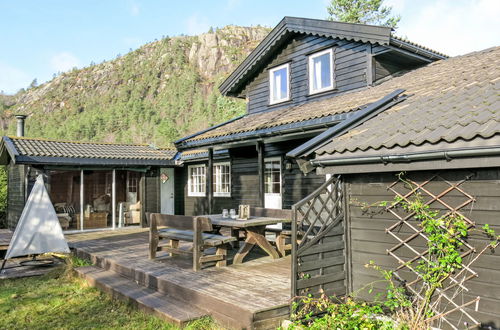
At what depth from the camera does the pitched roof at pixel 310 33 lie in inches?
314

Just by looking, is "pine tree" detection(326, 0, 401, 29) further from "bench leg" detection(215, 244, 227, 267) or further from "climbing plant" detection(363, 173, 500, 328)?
"climbing plant" detection(363, 173, 500, 328)

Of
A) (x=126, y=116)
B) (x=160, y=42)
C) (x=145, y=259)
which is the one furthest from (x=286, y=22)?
(x=160, y=42)

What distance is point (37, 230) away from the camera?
7.27m

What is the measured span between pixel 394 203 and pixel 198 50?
58231mm

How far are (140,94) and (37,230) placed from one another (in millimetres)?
48110

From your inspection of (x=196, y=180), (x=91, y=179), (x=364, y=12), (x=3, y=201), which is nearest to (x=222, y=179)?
(x=196, y=180)

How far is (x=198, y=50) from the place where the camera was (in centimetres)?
5869

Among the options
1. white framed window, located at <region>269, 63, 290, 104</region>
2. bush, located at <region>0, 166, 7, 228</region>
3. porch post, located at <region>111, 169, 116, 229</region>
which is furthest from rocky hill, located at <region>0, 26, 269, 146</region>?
white framed window, located at <region>269, 63, 290, 104</region>

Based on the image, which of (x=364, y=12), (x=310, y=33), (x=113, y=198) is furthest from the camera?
(x=364, y=12)

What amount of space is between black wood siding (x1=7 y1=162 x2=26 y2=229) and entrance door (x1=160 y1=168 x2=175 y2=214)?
427 cm

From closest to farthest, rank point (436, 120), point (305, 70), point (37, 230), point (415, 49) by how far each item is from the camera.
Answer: point (436, 120)
point (37, 230)
point (415, 49)
point (305, 70)

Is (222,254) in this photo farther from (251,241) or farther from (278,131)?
(278,131)

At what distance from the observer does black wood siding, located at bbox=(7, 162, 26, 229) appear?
11304 mm

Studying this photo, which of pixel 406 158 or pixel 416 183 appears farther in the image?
pixel 416 183
